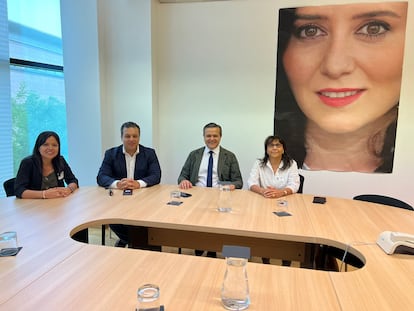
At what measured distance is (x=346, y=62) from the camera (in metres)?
3.47

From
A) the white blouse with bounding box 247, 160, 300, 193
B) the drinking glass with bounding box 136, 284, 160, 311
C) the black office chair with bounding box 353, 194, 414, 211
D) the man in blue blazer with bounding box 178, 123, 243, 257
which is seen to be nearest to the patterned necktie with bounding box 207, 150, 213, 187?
the man in blue blazer with bounding box 178, 123, 243, 257

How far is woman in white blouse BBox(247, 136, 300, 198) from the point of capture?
2.67 meters

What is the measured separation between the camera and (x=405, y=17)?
10.9ft

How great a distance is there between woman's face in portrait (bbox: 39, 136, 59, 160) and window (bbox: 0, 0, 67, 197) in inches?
55.2

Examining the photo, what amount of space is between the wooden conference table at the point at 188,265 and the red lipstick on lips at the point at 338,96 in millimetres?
1697

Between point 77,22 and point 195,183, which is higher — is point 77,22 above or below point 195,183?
above

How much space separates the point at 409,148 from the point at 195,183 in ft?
8.39

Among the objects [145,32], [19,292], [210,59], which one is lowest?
[19,292]

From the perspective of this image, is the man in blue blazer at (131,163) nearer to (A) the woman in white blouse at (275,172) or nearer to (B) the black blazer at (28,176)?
(B) the black blazer at (28,176)

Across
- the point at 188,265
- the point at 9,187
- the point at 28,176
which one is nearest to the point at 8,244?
the point at 188,265

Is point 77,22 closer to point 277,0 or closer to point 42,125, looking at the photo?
point 42,125

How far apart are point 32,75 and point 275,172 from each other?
3.24m

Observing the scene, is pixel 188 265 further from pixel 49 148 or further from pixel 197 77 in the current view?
pixel 197 77

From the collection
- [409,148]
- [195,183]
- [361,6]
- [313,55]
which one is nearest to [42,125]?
[195,183]
